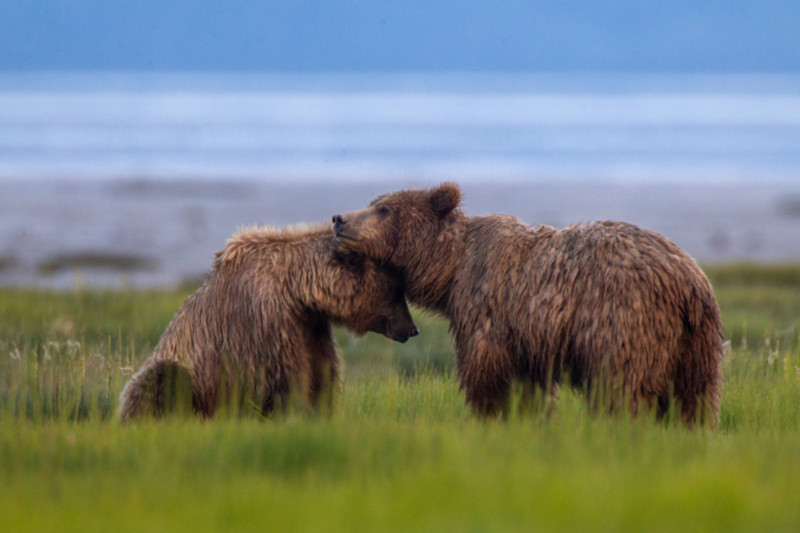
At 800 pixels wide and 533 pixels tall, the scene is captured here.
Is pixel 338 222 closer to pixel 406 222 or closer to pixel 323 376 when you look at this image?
pixel 406 222

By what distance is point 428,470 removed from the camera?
12.4ft

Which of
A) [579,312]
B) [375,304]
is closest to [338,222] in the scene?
[375,304]

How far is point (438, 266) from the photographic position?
20.7 feet

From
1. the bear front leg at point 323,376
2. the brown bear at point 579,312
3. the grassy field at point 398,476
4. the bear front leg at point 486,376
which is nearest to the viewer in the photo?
the grassy field at point 398,476

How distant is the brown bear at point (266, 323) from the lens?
5980 millimetres

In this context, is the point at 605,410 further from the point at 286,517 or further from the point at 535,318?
the point at 286,517

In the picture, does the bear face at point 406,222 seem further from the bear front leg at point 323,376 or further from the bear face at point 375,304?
the bear front leg at point 323,376

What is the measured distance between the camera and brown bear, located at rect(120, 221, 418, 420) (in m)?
5.98

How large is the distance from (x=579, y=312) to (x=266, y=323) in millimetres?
1965

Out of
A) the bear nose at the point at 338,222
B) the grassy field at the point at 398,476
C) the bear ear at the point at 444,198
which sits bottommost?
the grassy field at the point at 398,476

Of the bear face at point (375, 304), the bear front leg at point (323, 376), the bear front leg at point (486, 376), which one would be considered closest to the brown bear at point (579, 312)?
the bear front leg at point (486, 376)

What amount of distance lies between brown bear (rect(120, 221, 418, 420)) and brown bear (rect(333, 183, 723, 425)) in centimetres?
28

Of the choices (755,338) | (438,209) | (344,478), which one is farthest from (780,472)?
(755,338)

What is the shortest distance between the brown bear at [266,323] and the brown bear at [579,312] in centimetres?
28
